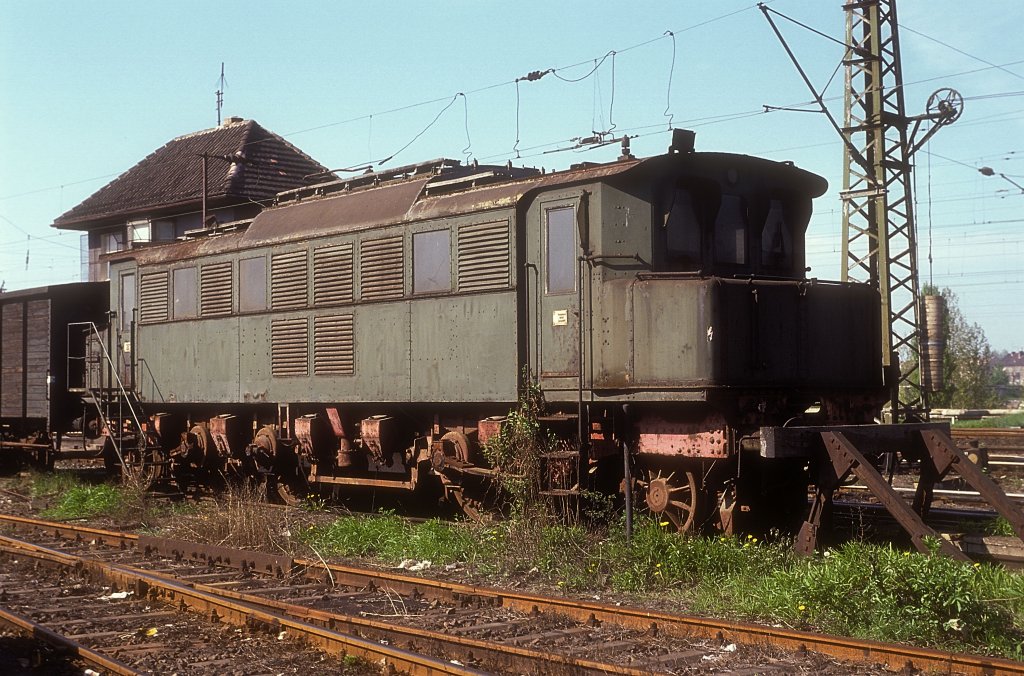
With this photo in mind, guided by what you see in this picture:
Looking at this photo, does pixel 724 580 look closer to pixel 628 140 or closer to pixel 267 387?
pixel 628 140

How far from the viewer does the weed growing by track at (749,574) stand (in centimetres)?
728

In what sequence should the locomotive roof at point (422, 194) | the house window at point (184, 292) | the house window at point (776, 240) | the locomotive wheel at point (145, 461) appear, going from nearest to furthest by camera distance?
the locomotive roof at point (422, 194) → the house window at point (776, 240) → the locomotive wheel at point (145, 461) → the house window at point (184, 292)

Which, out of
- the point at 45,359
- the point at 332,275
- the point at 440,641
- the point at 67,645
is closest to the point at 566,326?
the point at 332,275

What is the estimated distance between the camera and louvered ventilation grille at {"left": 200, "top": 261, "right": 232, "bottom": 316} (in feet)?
52.0

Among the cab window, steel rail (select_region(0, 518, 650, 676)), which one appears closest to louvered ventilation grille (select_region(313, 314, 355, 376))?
steel rail (select_region(0, 518, 650, 676))

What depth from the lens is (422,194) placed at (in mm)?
13188

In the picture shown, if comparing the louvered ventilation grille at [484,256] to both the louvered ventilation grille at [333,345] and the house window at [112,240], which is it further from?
the house window at [112,240]

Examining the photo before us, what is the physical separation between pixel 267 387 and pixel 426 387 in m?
3.30

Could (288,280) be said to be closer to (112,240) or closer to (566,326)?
(566,326)

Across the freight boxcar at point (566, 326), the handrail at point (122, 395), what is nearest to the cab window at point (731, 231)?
the freight boxcar at point (566, 326)

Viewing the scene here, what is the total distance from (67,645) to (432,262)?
6.16 m

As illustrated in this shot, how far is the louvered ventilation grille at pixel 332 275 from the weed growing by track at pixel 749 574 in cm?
299

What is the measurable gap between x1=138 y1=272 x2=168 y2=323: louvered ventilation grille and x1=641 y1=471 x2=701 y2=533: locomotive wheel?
368 inches

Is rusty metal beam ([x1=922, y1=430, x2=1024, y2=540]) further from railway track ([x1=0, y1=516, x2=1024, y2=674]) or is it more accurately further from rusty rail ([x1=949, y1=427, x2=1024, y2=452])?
rusty rail ([x1=949, y1=427, x2=1024, y2=452])
